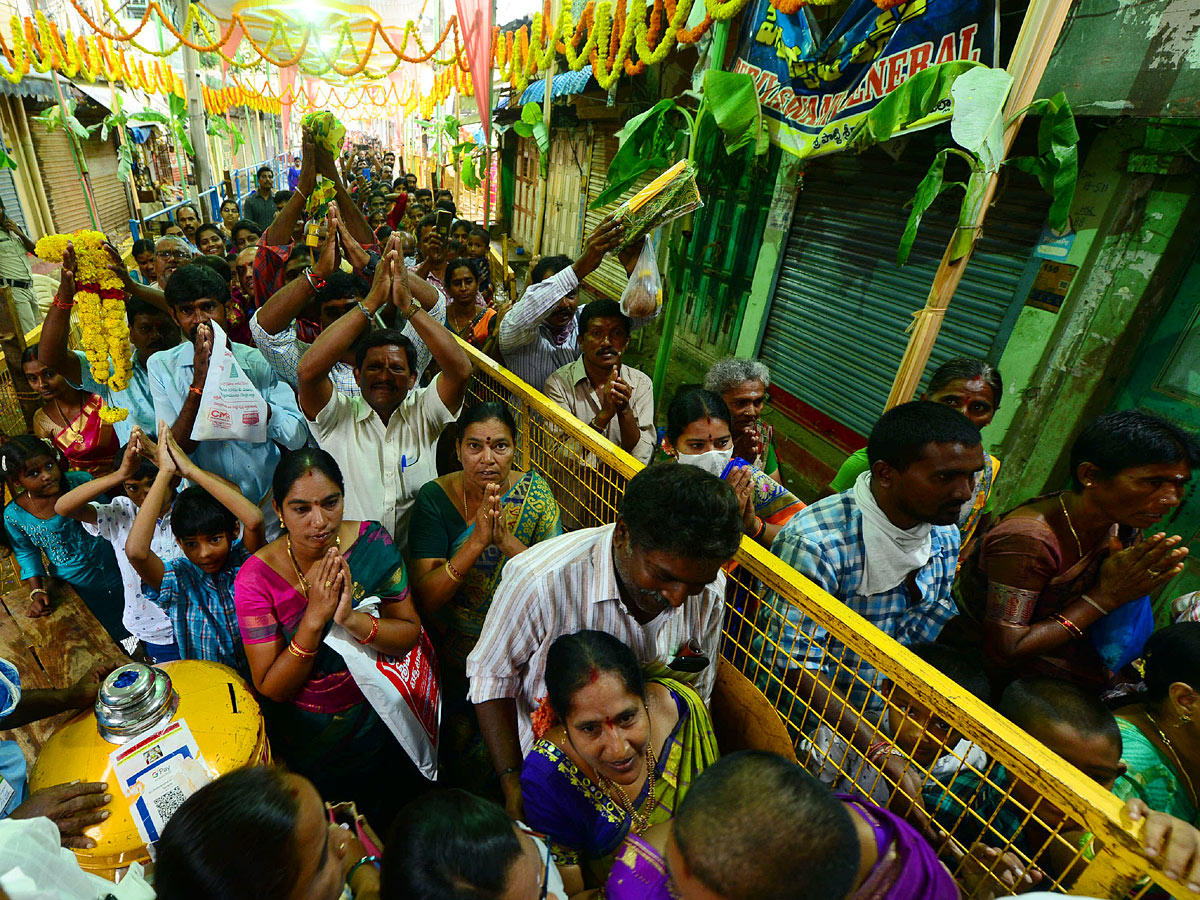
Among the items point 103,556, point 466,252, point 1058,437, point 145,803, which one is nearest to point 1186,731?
point 1058,437

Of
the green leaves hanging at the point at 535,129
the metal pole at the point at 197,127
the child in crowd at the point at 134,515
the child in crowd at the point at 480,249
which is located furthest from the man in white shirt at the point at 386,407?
the metal pole at the point at 197,127

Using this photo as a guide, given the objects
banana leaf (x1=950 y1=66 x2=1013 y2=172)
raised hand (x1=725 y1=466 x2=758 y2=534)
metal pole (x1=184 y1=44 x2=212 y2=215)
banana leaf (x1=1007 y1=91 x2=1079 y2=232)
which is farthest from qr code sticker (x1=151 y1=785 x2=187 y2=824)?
metal pole (x1=184 y1=44 x2=212 y2=215)

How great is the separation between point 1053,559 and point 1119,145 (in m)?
3.00

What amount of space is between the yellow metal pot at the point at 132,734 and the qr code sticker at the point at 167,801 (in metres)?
0.05

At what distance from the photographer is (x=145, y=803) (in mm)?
1541

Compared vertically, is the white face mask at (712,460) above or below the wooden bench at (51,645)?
above

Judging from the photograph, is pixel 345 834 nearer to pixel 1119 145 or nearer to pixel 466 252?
pixel 1119 145

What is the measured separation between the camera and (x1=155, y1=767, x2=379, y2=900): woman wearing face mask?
3.49ft

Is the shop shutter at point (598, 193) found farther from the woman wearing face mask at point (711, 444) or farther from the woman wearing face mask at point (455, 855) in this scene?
the woman wearing face mask at point (455, 855)

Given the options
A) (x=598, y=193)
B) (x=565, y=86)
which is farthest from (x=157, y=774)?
(x=598, y=193)

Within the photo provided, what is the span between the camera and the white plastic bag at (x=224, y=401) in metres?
2.49

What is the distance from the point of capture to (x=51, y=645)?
266 centimetres

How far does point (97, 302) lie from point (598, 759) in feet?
10.1

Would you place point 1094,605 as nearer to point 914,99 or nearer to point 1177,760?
point 1177,760
